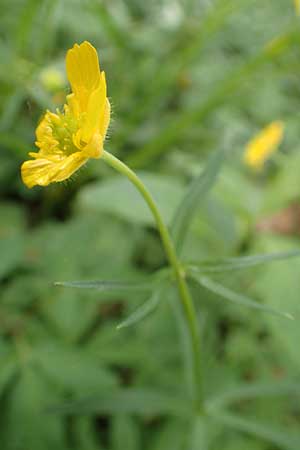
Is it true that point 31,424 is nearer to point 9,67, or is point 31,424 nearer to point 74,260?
point 74,260

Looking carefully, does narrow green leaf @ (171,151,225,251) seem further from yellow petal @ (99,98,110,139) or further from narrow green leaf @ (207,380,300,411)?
narrow green leaf @ (207,380,300,411)

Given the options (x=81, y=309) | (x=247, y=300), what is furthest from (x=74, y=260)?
(x=247, y=300)

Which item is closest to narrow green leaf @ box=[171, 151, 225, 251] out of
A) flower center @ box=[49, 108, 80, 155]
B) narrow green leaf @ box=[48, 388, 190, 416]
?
flower center @ box=[49, 108, 80, 155]

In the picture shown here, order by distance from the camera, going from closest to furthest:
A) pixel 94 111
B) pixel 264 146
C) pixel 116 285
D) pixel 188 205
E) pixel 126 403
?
pixel 94 111, pixel 116 285, pixel 188 205, pixel 126 403, pixel 264 146

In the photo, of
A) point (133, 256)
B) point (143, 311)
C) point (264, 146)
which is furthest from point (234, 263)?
point (264, 146)

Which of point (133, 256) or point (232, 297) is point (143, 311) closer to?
point (232, 297)
